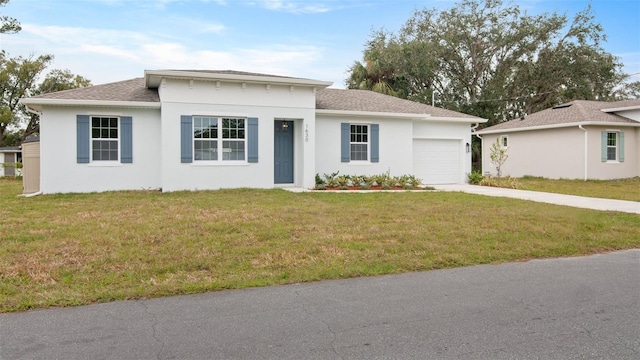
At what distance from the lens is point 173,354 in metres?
3.22

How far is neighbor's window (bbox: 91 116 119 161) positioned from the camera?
13.6 metres

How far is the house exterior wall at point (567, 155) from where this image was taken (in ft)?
70.2

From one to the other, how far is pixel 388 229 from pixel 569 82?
32275 millimetres

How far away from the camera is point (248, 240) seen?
272 inches

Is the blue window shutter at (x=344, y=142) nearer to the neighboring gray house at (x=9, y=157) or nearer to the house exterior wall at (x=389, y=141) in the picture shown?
the house exterior wall at (x=389, y=141)

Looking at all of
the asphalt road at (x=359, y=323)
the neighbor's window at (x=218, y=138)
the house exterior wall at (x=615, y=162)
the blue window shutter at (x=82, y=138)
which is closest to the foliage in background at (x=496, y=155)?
the house exterior wall at (x=615, y=162)

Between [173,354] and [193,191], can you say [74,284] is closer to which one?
[173,354]

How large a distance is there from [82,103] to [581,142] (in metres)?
21.6

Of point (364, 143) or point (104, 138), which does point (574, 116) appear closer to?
point (364, 143)

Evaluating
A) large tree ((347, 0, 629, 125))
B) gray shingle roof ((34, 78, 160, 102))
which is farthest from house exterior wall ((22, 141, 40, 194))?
large tree ((347, 0, 629, 125))

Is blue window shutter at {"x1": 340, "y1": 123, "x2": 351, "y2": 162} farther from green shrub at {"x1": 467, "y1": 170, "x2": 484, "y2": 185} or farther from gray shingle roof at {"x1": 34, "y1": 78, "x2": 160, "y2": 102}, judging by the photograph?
gray shingle roof at {"x1": 34, "y1": 78, "x2": 160, "y2": 102}

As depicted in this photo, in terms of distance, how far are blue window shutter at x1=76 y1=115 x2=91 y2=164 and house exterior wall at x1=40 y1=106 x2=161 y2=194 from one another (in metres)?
0.13

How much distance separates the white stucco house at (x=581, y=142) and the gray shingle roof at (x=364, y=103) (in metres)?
7.55

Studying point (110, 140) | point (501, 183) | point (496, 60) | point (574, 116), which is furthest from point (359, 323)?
point (496, 60)
